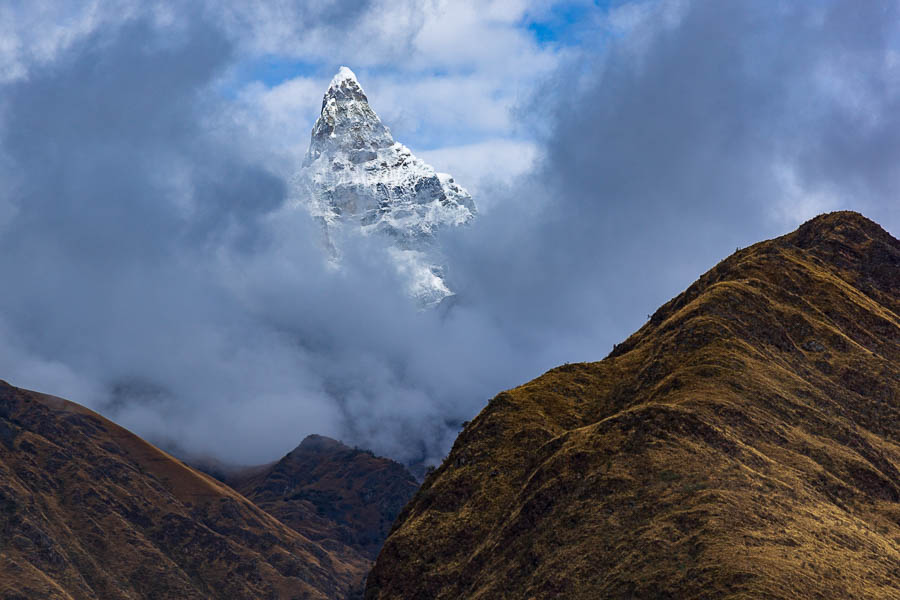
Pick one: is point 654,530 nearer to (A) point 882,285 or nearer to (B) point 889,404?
(B) point 889,404

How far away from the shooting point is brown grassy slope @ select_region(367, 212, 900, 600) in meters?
86.1

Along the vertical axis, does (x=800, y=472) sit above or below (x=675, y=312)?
below

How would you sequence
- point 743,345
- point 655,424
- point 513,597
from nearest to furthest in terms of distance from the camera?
point 513,597 < point 655,424 < point 743,345

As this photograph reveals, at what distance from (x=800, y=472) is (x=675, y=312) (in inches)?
1667

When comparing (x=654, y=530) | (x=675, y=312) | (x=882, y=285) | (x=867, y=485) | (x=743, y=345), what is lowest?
(x=654, y=530)

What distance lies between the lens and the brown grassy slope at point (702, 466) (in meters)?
86.1

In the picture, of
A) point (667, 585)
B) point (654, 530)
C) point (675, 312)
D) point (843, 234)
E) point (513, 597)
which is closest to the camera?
point (667, 585)

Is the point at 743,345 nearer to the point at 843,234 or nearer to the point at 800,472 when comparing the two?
the point at 800,472

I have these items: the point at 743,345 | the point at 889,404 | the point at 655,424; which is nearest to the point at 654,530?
the point at 655,424

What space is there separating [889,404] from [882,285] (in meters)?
32.1

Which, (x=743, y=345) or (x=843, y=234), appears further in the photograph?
(x=843, y=234)

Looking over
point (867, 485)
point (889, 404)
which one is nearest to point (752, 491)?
point (867, 485)

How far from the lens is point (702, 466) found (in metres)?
95.2

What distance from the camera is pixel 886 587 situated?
83.5 meters
